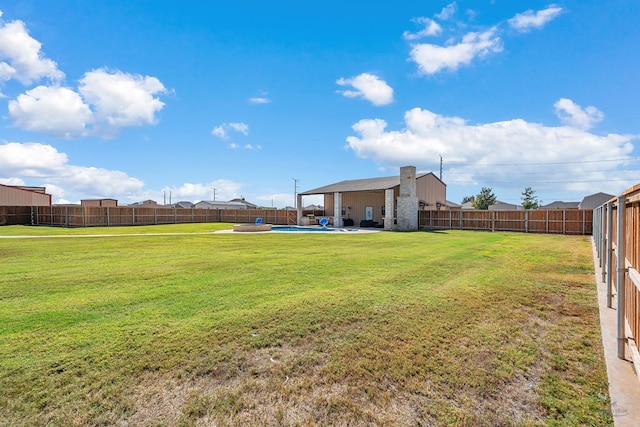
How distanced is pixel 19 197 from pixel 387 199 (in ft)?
120

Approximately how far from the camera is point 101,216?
2867cm

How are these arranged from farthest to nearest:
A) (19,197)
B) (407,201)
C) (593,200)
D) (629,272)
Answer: (593,200) < (19,197) < (407,201) < (629,272)

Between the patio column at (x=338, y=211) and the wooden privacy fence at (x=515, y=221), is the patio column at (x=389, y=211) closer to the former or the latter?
the wooden privacy fence at (x=515, y=221)

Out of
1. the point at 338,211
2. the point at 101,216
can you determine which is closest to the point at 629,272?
the point at 338,211

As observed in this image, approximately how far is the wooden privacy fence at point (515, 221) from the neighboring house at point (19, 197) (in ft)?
128

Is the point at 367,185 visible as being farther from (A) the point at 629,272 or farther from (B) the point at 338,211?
(A) the point at 629,272

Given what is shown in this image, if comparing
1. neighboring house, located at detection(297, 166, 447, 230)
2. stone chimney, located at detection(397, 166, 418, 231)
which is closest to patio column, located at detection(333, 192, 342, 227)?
neighboring house, located at detection(297, 166, 447, 230)

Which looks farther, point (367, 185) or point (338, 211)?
point (367, 185)

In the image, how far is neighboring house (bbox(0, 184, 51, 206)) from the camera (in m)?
31.5

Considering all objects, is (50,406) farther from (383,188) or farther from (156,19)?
(383,188)

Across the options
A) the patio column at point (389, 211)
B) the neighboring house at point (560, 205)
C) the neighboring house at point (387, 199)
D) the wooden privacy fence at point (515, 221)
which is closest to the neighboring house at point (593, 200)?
the neighboring house at point (560, 205)

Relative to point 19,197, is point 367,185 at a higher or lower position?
higher

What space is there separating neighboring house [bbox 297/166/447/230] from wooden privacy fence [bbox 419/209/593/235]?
73.9 inches

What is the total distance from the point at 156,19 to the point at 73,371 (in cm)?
1402
